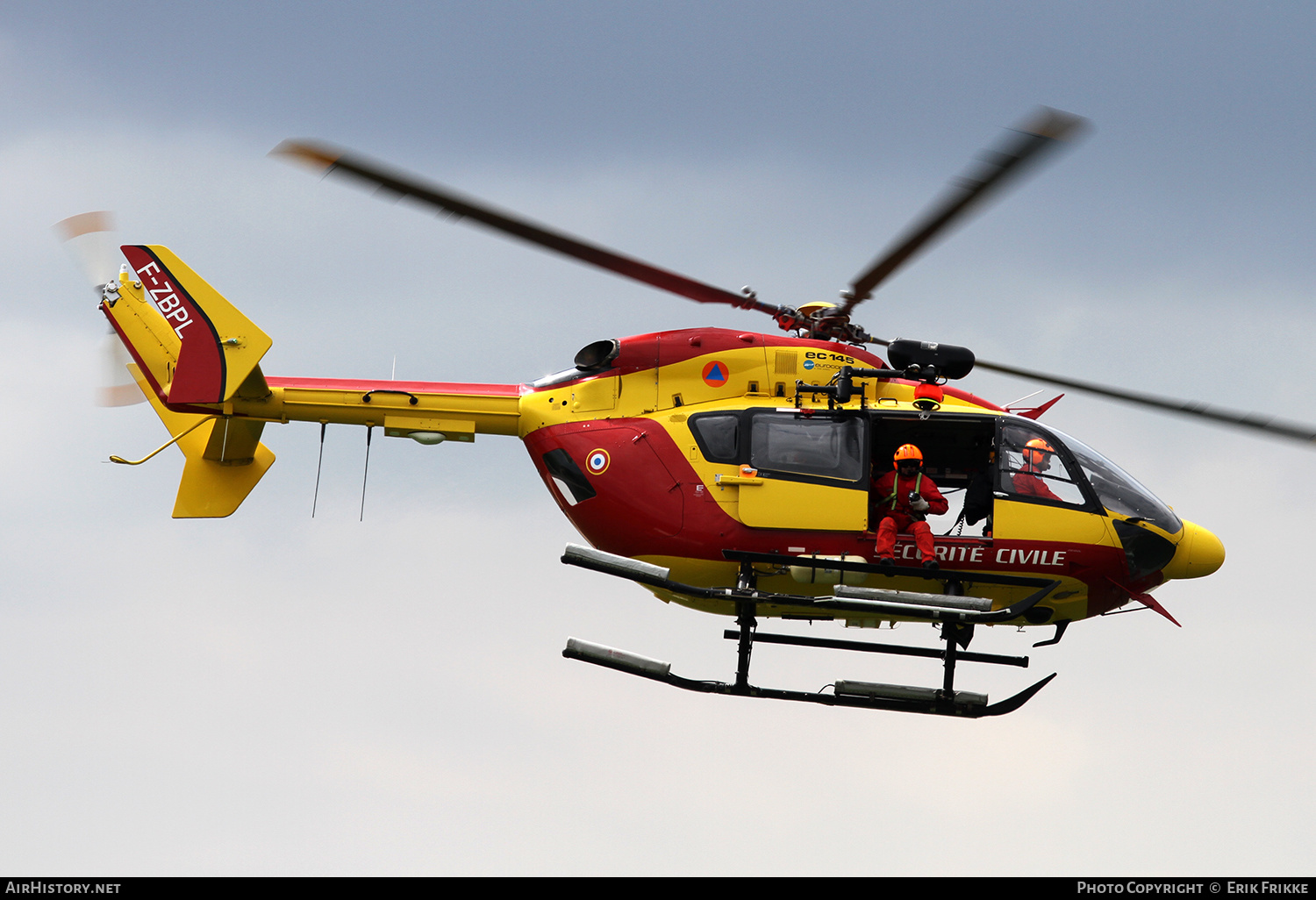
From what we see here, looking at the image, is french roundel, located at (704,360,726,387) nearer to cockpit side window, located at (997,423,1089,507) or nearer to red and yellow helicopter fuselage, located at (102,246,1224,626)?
red and yellow helicopter fuselage, located at (102,246,1224,626)

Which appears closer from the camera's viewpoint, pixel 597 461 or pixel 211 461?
pixel 597 461

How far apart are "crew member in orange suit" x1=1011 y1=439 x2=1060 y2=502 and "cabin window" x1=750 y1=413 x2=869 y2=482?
1725mm

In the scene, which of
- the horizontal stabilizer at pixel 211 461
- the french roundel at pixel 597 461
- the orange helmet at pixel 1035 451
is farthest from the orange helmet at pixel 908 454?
the horizontal stabilizer at pixel 211 461

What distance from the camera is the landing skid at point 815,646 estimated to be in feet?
47.2

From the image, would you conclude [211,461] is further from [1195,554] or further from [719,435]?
[1195,554]

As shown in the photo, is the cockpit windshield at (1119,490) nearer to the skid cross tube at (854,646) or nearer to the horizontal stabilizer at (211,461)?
the skid cross tube at (854,646)

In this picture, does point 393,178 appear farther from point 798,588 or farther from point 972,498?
point 972,498

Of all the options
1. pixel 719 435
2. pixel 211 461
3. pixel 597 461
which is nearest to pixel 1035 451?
pixel 719 435

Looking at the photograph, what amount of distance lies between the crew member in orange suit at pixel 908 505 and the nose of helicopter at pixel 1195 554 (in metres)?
2.89

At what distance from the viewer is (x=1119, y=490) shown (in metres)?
15.3

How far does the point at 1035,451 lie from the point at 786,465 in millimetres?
2772

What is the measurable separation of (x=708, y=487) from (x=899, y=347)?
259 cm

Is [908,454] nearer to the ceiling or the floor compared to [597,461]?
nearer to the ceiling
